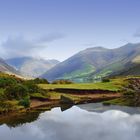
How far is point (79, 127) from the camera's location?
66.1 m

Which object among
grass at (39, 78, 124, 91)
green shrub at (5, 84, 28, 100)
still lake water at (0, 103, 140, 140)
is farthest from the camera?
grass at (39, 78, 124, 91)

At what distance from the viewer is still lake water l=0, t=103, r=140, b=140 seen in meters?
56.4

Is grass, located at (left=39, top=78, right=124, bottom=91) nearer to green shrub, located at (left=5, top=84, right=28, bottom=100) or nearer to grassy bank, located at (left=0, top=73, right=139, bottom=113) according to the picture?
grassy bank, located at (left=0, top=73, right=139, bottom=113)

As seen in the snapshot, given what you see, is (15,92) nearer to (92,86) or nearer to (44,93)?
(44,93)

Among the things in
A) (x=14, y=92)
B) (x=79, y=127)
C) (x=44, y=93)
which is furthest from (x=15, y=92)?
(x=79, y=127)

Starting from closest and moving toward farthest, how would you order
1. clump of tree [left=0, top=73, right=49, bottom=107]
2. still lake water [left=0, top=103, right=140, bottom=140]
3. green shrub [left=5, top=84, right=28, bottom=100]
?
still lake water [left=0, top=103, right=140, bottom=140] → clump of tree [left=0, top=73, right=49, bottom=107] → green shrub [left=5, top=84, right=28, bottom=100]

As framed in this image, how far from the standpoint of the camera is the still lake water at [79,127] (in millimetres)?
56375

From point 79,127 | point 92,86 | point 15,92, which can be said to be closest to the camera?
point 79,127

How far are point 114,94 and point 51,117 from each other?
2618 inches

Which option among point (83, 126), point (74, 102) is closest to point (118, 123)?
point (83, 126)

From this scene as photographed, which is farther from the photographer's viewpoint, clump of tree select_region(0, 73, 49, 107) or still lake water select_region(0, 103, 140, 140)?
clump of tree select_region(0, 73, 49, 107)

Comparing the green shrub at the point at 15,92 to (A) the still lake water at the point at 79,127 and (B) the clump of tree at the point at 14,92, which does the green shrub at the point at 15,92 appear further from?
(A) the still lake water at the point at 79,127

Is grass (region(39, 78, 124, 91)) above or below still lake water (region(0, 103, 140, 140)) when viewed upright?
above

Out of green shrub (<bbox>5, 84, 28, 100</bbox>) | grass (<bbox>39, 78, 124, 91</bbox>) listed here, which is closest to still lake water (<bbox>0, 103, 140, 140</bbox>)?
green shrub (<bbox>5, 84, 28, 100</bbox>)
